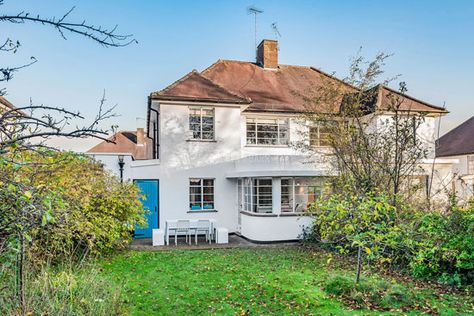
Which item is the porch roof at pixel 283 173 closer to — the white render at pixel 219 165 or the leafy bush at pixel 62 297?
the white render at pixel 219 165

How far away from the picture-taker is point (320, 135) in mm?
18016

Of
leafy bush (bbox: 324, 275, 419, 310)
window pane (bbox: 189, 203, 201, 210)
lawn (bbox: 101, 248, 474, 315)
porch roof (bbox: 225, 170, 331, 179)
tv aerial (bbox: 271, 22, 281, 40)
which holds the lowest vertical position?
lawn (bbox: 101, 248, 474, 315)

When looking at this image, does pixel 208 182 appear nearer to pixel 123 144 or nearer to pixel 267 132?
pixel 267 132

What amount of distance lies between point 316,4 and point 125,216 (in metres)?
10.9

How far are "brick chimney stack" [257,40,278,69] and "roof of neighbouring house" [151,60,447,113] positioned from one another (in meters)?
0.41

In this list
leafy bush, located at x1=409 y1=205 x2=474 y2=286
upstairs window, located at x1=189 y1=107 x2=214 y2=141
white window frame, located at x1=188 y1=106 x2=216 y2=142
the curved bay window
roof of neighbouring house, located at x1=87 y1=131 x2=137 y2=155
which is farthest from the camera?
roof of neighbouring house, located at x1=87 y1=131 x2=137 y2=155

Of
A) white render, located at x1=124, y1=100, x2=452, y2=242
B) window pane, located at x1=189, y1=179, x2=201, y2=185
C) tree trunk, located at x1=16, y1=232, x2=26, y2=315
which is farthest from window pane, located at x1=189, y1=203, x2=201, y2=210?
tree trunk, located at x1=16, y1=232, x2=26, y2=315

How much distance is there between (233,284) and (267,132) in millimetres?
11424

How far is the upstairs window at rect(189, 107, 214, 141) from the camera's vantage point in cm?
1781

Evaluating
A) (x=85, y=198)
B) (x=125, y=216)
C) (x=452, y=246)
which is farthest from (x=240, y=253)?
(x=452, y=246)

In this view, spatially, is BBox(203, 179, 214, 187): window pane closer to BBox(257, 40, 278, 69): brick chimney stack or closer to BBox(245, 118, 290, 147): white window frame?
BBox(245, 118, 290, 147): white window frame

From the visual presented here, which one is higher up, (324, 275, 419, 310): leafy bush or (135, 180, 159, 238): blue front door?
(135, 180, 159, 238): blue front door

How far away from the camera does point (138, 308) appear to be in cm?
717

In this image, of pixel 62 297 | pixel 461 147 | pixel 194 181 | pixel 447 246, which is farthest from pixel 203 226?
pixel 461 147
